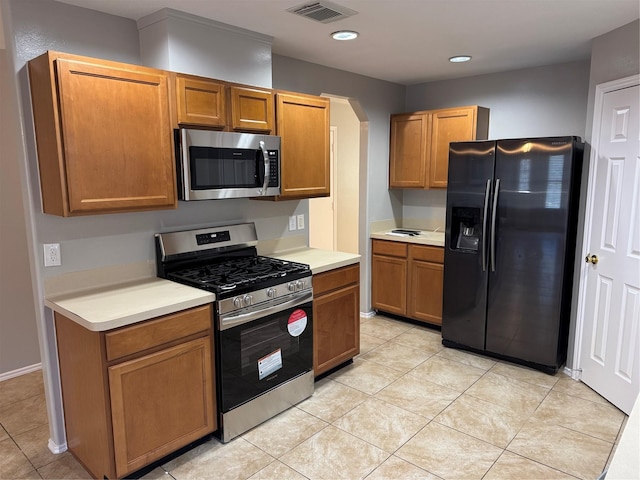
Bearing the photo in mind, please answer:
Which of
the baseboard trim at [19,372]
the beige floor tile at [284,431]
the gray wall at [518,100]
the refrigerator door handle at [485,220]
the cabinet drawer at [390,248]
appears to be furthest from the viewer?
the cabinet drawer at [390,248]

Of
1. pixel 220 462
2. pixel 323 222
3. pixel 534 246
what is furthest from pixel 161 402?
pixel 323 222

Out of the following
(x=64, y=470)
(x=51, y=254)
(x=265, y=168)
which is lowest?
(x=64, y=470)

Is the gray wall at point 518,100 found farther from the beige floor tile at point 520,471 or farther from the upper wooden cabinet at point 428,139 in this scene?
the beige floor tile at point 520,471

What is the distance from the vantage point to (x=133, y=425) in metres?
2.12

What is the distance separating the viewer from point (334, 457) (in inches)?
94.4

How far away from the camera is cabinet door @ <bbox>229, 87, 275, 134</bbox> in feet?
8.85

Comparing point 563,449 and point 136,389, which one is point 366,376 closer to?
point 563,449

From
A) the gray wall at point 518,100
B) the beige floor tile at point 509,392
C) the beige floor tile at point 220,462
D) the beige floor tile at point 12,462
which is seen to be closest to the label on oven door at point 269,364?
the beige floor tile at point 220,462

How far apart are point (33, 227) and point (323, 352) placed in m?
1.95

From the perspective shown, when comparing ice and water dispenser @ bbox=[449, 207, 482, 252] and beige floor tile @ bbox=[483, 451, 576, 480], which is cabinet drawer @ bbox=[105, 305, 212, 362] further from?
ice and water dispenser @ bbox=[449, 207, 482, 252]

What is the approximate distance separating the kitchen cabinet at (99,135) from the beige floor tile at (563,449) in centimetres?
243

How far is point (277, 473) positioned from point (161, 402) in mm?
694

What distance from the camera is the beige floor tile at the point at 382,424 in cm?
256

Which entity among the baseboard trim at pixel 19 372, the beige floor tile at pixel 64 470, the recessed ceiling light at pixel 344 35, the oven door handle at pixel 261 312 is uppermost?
the recessed ceiling light at pixel 344 35
